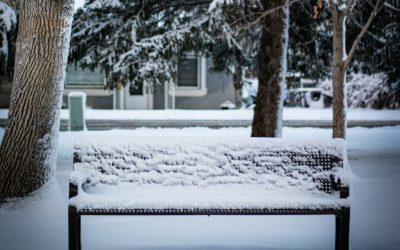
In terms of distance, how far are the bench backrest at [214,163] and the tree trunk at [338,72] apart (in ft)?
11.2

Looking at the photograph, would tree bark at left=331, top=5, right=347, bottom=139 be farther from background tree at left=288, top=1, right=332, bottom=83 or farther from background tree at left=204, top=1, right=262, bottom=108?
background tree at left=288, top=1, right=332, bottom=83

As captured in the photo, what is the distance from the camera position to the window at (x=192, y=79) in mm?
25062

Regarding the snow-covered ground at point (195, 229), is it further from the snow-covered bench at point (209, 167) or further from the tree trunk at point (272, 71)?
the tree trunk at point (272, 71)

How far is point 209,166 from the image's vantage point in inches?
188

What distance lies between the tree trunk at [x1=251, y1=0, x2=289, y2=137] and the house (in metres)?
14.9

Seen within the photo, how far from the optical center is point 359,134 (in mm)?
14961

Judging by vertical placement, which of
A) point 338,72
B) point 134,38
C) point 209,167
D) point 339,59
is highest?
point 134,38

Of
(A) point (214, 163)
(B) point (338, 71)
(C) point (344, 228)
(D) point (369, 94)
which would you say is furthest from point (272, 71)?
(D) point (369, 94)

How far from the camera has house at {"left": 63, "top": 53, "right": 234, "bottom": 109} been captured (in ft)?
82.0

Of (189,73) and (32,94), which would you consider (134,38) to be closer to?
(32,94)

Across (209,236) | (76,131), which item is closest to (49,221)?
(209,236)

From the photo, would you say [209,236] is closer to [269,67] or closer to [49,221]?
[49,221]

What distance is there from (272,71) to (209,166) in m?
5.40

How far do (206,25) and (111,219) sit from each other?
7.14 metres
